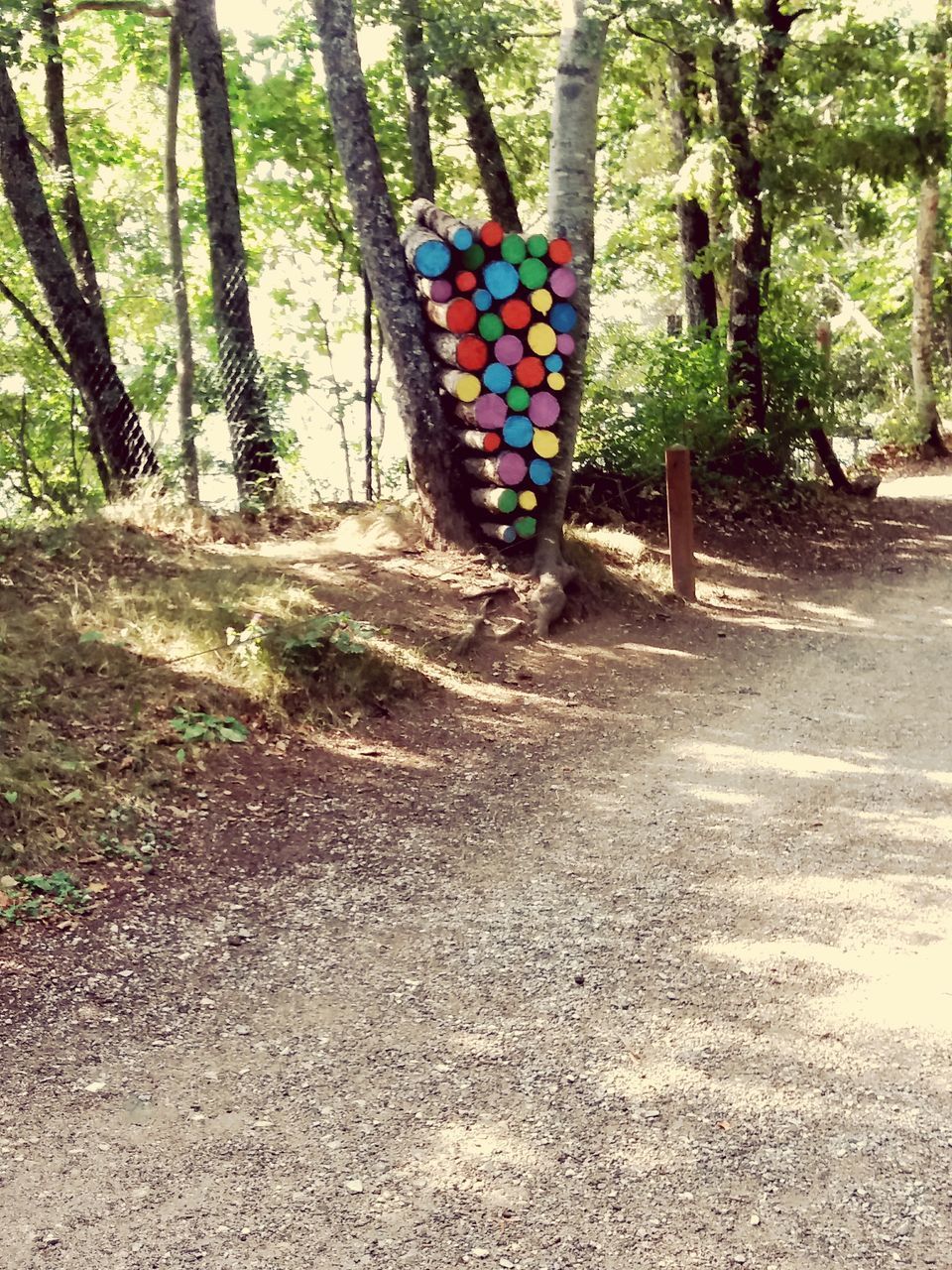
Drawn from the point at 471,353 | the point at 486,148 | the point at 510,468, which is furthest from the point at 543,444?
the point at 486,148

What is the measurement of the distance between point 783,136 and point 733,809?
7891 millimetres

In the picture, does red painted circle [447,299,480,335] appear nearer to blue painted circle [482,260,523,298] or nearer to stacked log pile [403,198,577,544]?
stacked log pile [403,198,577,544]

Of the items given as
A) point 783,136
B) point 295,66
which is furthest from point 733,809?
point 295,66

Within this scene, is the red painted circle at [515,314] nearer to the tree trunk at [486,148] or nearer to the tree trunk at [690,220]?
the tree trunk at [486,148]

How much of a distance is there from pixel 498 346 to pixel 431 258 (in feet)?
2.45

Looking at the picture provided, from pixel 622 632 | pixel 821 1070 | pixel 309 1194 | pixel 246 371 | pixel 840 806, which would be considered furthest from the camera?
pixel 246 371

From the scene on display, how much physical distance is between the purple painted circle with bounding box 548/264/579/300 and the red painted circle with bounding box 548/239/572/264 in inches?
2.2

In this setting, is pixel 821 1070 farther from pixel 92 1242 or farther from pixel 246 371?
pixel 246 371

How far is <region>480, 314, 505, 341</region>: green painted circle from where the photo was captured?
8086 millimetres

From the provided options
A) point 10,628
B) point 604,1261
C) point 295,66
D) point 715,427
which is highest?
point 295,66

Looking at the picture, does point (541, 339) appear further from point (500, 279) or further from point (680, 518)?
point (680, 518)

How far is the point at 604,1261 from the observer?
273 centimetres

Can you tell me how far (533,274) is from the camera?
809 cm

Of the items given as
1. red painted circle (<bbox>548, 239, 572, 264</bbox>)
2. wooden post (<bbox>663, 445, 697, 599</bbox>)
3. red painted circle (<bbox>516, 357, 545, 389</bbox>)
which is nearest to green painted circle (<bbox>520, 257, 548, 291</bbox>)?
red painted circle (<bbox>548, 239, 572, 264</bbox>)
